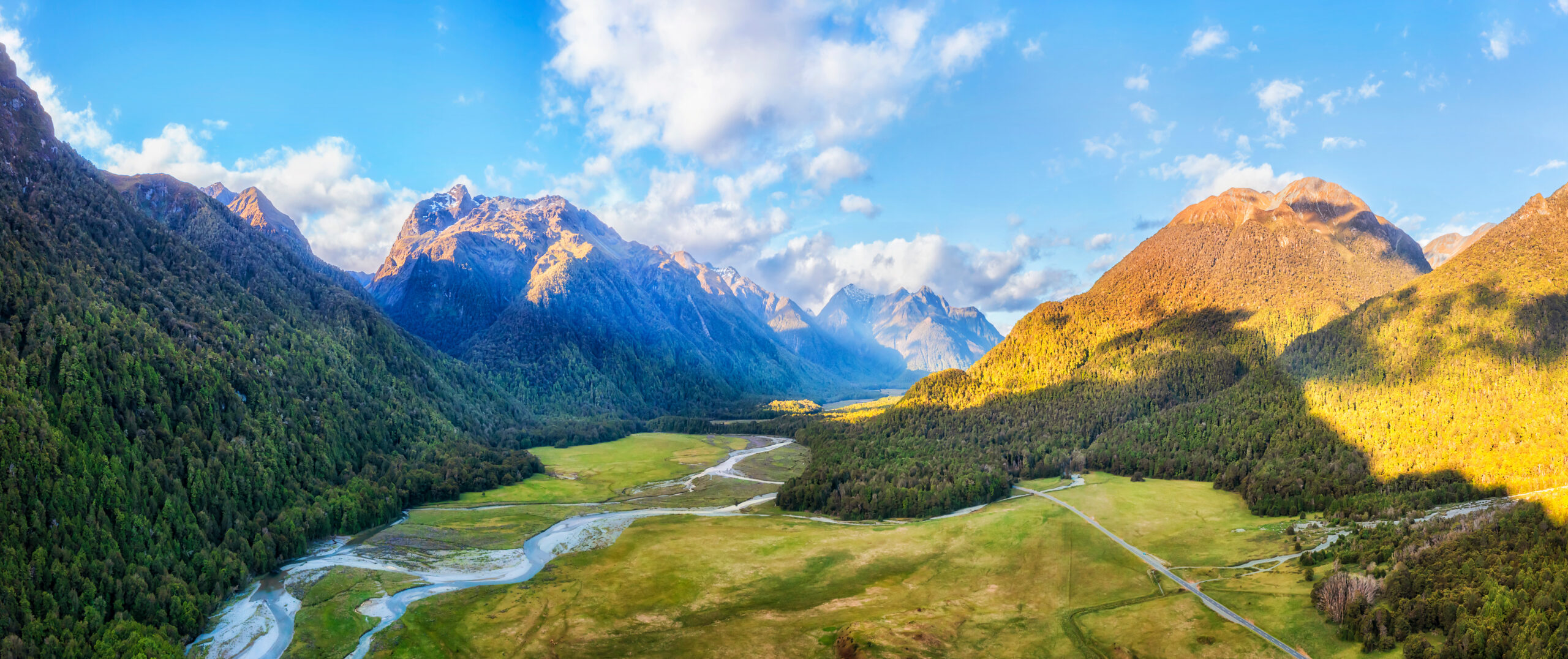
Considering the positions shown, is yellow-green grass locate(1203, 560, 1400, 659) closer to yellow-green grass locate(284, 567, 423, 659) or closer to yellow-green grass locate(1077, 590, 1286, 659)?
yellow-green grass locate(1077, 590, 1286, 659)

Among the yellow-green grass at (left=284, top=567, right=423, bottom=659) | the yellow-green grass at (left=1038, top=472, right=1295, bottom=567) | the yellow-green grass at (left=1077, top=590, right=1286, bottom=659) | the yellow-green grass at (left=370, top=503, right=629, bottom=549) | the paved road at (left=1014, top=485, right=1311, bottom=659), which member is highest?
the yellow-green grass at (left=1038, top=472, right=1295, bottom=567)

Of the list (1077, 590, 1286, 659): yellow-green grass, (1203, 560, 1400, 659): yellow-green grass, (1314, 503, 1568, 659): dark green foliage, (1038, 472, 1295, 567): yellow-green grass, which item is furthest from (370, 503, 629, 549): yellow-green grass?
(1314, 503, 1568, 659): dark green foliage

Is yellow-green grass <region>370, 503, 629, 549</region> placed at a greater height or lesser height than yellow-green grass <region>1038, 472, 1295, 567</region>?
lesser

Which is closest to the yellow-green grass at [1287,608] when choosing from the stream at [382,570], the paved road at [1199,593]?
the paved road at [1199,593]

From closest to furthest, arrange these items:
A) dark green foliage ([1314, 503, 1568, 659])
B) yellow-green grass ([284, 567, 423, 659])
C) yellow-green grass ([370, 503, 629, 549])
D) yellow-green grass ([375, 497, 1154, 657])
Result: 1. dark green foliage ([1314, 503, 1568, 659])
2. yellow-green grass ([375, 497, 1154, 657])
3. yellow-green grass ([284, 567, 423, 659])
4. yellow-green grass ([370, 503, 629, 549])

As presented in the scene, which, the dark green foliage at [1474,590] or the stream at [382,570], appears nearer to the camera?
the dark green foliage at [1474,590]

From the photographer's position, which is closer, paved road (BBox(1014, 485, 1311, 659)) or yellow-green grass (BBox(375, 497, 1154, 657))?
paved road (BBox(1014, 485, 1311, 659))

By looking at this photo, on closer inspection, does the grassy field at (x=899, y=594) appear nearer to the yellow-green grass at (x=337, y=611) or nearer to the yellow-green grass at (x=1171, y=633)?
the yellow-green grass at (x=1171, y=633)

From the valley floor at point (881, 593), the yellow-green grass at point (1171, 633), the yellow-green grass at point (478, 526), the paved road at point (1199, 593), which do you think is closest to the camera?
the paved road at point (1199, 593)
